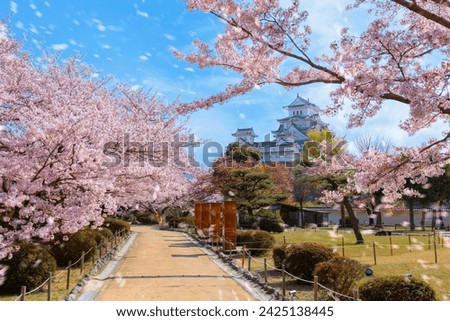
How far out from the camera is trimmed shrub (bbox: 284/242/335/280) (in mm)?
13445

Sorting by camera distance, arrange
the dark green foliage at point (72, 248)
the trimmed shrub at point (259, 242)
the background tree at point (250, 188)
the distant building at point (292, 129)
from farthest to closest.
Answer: the distant building at point (292, 129), the background tree at point (250, 188), the trimmed shrub at point (259, 242), the dark green foliage at point (72, 248)

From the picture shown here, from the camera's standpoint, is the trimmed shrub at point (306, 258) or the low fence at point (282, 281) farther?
the trimmed shrub at point (306, 258)

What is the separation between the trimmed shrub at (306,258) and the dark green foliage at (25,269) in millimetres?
7132

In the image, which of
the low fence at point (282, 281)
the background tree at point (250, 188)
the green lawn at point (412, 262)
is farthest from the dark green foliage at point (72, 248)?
the background tree at point (250, 188)

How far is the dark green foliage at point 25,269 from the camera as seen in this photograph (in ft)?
38.9

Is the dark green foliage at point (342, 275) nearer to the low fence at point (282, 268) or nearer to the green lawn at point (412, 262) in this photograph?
the low fence at point (282, 268)

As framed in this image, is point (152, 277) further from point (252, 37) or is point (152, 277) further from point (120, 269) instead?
point (252, 37)

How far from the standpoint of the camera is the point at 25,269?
1194 centimetres

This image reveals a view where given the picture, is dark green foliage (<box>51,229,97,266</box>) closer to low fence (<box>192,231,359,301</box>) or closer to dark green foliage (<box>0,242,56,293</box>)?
dark green foliage (<box>0,242,56,293</box>)

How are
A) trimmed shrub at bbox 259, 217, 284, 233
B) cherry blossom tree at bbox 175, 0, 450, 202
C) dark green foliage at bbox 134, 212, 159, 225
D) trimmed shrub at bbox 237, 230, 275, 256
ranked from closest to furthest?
cherry blossom tree at bbox 175, 0, 450, 202, trimmed shrub at bbox 237, 230, 275, 256, trimmed shrub at bbox 259, 217, 284, 233, dark green foliage at bbox 134, 212, 159, 225

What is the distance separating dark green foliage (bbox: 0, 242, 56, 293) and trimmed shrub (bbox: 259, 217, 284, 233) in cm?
2403

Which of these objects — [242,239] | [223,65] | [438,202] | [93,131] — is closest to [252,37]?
[223,65]

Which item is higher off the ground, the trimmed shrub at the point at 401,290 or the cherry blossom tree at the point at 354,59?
the cherry blossom tree at the point at 354,59

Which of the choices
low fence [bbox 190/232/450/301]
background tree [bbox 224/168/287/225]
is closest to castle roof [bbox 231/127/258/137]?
background tree [bbox 224/168/287/225]
